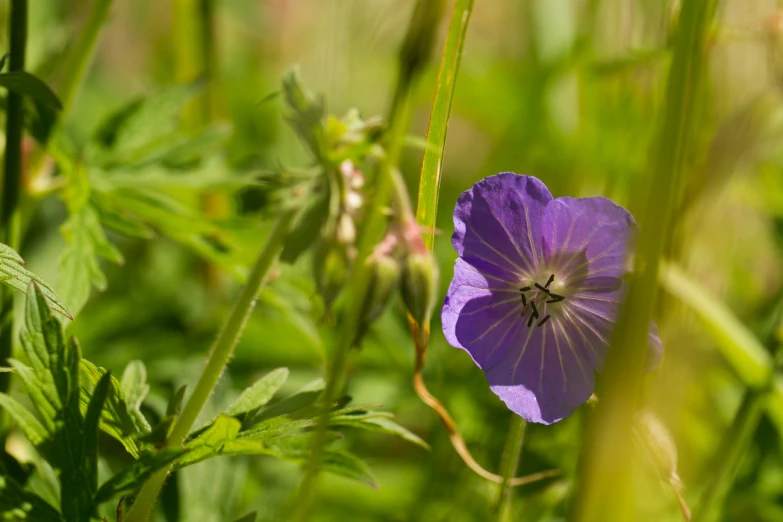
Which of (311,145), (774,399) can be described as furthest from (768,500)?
(311,145)

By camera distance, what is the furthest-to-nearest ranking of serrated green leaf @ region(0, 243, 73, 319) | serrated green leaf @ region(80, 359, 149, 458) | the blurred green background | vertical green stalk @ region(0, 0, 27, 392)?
the blurred green background, vertical green stalk @ region(0, 0, 27, 392), serrated green leaf @ region(80, 359, 149, 458), serrated green leaf @ region(0, 243, 73, 319)

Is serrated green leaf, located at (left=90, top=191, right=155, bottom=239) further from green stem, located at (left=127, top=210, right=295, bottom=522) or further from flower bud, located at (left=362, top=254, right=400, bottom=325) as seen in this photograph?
flower bud, located at (left=362, top=254, right=400, bottom=325)

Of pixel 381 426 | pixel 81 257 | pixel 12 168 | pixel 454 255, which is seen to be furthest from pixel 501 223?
pixel 454 255

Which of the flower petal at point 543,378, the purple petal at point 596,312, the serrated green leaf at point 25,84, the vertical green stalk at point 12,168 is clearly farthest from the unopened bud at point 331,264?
the vertical green stalk at point 12,168

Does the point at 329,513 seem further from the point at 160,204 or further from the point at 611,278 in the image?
the point at 611,278

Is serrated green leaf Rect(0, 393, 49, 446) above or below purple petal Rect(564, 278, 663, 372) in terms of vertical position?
below

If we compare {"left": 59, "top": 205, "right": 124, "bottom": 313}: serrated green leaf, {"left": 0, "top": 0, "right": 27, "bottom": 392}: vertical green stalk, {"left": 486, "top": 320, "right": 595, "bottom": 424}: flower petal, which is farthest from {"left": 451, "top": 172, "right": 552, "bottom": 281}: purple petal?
{"left": 0, "top": 0, "right": 27, "bottom": 392}: vertical green stalk

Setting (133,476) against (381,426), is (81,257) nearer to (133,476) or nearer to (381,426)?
(133,476)
